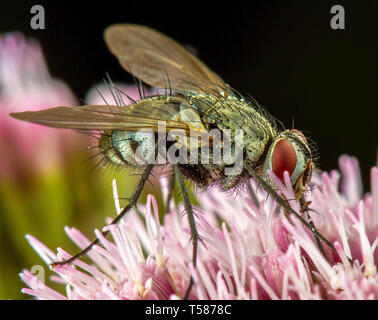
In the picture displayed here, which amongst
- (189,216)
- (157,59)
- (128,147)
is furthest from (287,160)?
(157,59)

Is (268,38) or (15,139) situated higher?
(268,38)

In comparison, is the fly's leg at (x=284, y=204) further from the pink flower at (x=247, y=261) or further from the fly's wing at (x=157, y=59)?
the fly's wing at (x=157, y=59)

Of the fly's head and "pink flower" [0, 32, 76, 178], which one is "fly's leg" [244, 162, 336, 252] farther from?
"pink flower" [0, 32, 76, 178]

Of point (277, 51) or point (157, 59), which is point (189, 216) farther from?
point (277, 51)

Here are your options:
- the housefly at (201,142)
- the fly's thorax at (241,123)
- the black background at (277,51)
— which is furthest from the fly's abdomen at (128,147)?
the black background at (277,51)

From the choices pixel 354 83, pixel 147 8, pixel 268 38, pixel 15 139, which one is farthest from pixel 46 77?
pixel 354 83
